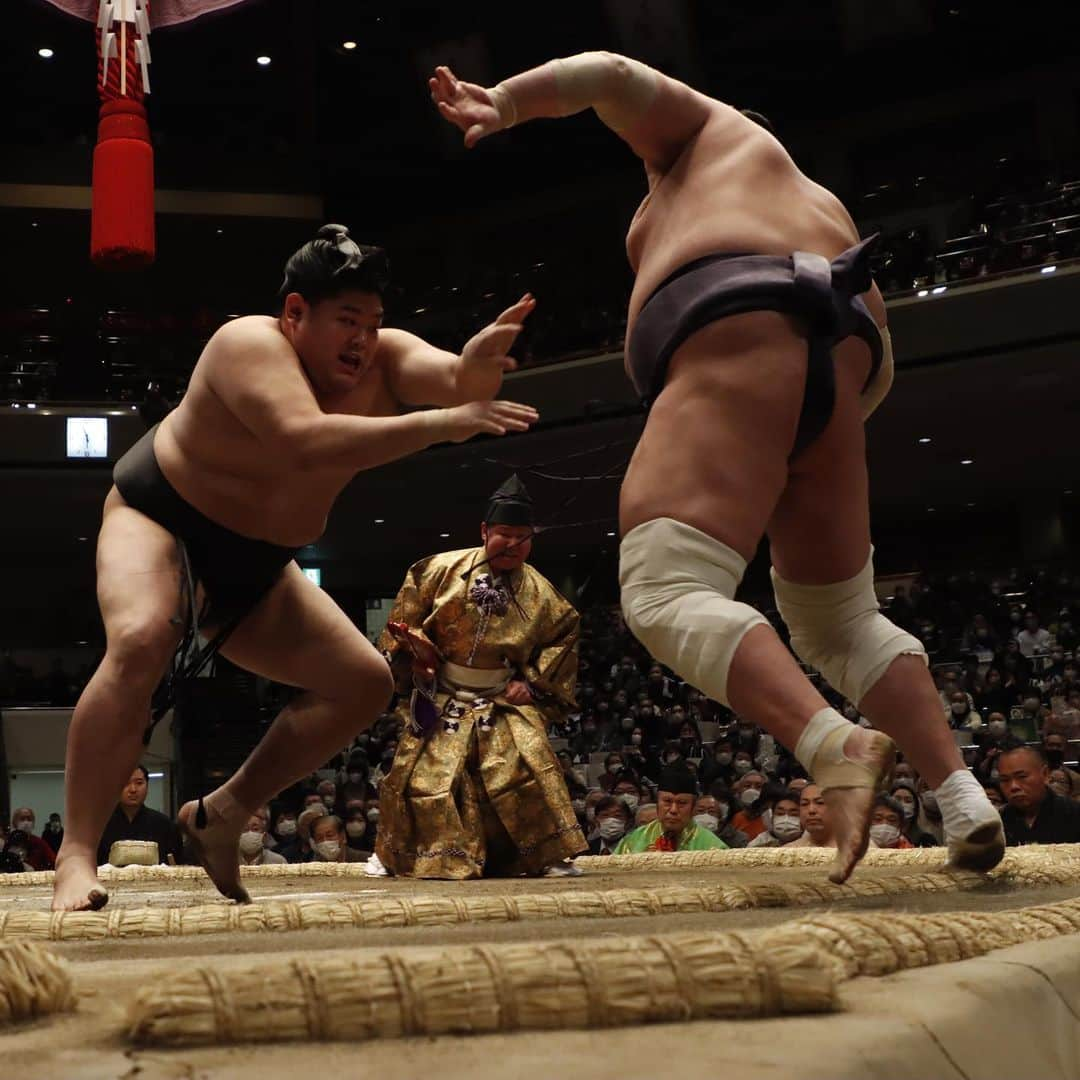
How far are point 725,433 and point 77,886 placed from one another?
86 cm

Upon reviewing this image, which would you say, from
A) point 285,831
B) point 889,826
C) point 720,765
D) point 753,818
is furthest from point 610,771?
point 889,826

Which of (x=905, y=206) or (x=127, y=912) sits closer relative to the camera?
(x=127, y=912)

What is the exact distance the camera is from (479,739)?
307 centimetres

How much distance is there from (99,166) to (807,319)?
13.6 ft

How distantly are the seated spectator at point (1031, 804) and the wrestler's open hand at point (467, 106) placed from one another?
2713 millimetres

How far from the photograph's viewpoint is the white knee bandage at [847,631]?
1684mm

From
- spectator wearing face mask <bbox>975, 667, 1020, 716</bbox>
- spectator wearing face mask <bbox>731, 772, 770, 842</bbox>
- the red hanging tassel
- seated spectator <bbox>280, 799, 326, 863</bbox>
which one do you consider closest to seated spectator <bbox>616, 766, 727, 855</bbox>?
spectator wearing face mask <bbox>731, 772, 770, 842</bbox>

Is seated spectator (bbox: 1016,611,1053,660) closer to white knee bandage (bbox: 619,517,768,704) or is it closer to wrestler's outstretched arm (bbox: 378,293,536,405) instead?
wrestler's outstretched arm (bbox: 378,293,536,405)

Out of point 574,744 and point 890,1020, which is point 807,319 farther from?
point 574,744

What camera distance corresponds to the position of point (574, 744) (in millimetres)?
9156

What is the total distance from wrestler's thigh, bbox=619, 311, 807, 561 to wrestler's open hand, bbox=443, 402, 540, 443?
0.14 m

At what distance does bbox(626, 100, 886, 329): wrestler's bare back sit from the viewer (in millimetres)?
1610

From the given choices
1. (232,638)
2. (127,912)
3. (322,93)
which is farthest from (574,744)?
(127,912)

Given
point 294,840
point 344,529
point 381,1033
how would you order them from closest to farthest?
1. point 381,1033
2. point 294,840
3. point 344,529
